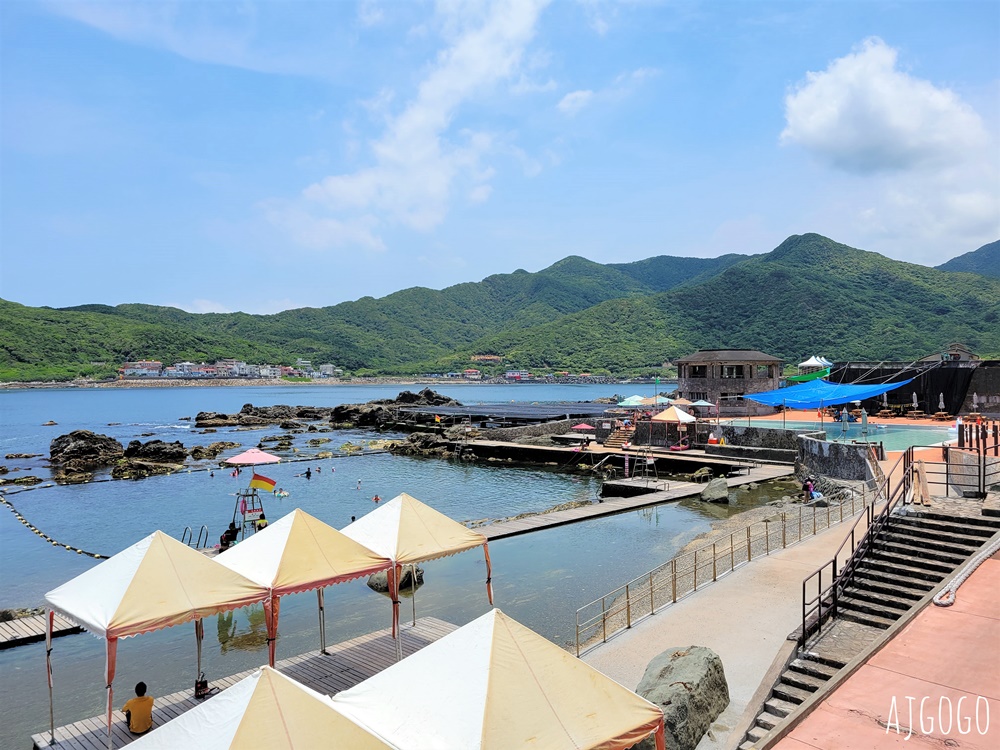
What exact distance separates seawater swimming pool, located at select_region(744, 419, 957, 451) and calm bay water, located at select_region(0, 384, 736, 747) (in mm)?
9210

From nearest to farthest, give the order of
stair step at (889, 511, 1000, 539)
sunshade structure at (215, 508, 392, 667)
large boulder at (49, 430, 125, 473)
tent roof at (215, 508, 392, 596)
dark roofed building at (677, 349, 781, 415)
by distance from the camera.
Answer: sunshade structure at (215, 508, 392, 667)
tent roof at (215, 508, 392, 596)
stair step at (889, 511, 1000, 539)
dark roofed building at (677, 349, 781, 415)
large boulder at (49, 430, 125, 473)

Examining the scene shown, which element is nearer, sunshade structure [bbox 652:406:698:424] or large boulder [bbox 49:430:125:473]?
sunshade structure [bbox 652:406:698:424]

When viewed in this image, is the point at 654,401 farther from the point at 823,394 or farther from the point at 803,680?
the point at 803,680

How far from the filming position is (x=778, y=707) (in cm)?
871

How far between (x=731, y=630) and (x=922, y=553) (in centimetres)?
374

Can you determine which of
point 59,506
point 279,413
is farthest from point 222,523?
point 279,413

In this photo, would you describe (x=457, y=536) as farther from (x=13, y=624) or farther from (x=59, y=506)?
(x=59, y=506)

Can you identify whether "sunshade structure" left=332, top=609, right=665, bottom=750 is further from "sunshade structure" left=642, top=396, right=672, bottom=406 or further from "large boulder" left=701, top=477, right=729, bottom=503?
"sunshade structure" left=642, top=396, right=672, bottom=406

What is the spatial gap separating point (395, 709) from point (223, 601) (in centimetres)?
480

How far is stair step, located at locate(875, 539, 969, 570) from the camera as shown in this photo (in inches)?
444

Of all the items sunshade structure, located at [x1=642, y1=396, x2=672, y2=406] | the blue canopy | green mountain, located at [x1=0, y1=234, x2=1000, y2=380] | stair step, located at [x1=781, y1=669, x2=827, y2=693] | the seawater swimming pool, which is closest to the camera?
stair step, located at [x1=781, y1=669, x2=827, y2=693]

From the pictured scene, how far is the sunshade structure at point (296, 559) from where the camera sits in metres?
10.0

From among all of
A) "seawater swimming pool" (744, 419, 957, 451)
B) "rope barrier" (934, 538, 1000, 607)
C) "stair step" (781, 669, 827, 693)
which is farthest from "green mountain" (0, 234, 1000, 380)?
"stair step" (781, 669, 827, 693)

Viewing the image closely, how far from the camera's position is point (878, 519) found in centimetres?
1250
